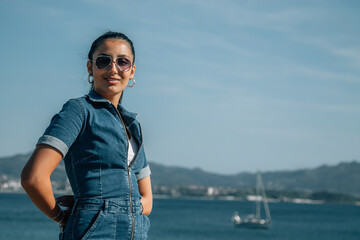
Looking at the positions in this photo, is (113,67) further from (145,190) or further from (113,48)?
(145,190)

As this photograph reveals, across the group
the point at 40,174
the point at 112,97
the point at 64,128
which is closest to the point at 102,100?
the point at 112,97

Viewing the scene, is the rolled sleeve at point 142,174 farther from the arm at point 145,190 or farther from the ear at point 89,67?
the ear at point 89,67

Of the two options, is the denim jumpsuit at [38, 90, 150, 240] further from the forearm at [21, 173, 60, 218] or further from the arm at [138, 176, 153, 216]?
the arm at [138, 176, 153, 216]

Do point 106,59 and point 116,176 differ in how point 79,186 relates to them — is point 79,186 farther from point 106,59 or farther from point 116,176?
point 106,59

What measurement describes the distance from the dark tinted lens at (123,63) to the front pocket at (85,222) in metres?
0.60

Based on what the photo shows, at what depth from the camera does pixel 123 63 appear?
88.6 inches

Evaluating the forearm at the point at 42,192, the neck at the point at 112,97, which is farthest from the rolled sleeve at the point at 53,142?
the neck at the point at 112,97

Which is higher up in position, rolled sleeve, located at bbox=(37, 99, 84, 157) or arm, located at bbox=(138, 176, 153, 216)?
rolled sleeve, located at bbox=(37, 99, 84, 157)

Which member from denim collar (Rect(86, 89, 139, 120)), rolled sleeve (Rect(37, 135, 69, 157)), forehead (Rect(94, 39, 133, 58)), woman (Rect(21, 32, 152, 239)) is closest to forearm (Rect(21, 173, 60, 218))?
woman (Rect(21, 32, 152, 239))

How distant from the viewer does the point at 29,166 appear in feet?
6.03

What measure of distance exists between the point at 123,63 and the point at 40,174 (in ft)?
2.03

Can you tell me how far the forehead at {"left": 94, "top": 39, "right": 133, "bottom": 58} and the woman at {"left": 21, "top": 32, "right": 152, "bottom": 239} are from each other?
0.18 meters

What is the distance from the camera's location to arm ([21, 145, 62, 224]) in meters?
1.83

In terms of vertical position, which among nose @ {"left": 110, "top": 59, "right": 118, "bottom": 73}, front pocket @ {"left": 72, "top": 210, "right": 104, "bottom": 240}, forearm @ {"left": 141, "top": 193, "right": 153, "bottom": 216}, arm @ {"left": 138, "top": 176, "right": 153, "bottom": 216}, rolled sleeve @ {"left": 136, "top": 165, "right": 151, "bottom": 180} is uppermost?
nose @ {"left": 110, "top": 59, "right": 118, "bottom": 73}
